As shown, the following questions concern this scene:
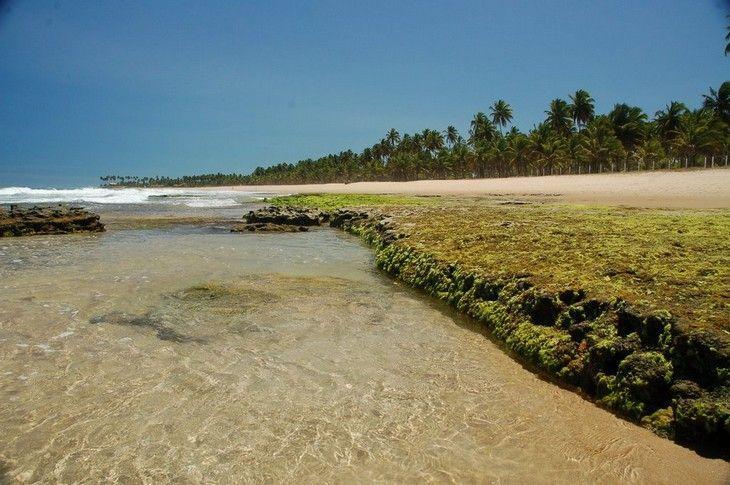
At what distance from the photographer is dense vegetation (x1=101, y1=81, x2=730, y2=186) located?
6456 cm

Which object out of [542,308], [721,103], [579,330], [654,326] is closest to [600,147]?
[721,103]

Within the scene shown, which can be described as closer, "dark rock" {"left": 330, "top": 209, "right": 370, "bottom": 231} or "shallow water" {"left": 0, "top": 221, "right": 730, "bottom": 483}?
"shallow water" {"left": 0, "top": 221, "right": 730, "bottom": 483}

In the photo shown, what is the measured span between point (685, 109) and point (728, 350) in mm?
82397

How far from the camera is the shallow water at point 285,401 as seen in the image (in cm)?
352

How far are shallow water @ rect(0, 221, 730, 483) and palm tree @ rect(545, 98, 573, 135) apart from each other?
9059 cm

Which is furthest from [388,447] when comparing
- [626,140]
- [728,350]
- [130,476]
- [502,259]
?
[626,140]

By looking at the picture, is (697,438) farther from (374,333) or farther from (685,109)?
(685,109)

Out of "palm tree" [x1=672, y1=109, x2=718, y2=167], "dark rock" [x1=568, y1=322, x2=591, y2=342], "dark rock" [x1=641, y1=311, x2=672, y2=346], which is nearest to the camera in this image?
"dark rock" [x1=641, y1=311, x2=672, y2=346]

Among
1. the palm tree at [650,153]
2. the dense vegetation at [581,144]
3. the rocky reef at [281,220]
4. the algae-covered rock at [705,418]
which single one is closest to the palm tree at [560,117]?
the dense vegetation at [581,144]

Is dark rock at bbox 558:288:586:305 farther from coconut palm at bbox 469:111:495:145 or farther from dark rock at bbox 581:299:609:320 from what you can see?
coconut palm at bbox 469:111:495:145

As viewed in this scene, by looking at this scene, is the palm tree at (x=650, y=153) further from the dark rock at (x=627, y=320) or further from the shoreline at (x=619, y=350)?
the dark rock at (x=627, y=320)

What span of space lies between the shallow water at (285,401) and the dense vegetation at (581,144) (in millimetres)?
72398

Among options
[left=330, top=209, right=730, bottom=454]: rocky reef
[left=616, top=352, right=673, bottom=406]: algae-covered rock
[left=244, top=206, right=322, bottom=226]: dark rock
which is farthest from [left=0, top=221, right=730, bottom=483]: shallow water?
[left=244, top=206, right=322, bottom=226]: dark rock

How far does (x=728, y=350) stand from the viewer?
3738 millimetres
